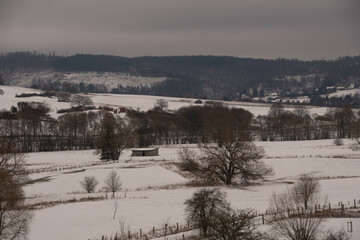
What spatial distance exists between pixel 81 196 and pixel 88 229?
48.0 feet

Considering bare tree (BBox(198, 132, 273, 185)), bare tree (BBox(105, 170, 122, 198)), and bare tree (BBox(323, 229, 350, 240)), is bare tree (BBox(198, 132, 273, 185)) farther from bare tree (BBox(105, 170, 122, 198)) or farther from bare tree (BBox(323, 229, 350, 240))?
bare tree (BBox(323, 229, 350, 240))

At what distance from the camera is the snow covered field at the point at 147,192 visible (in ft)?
123

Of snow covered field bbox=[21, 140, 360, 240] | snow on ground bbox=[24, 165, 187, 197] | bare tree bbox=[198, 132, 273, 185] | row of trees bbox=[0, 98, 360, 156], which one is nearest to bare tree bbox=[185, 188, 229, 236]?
snow covered field bbox=[21, 140, 360, 240]

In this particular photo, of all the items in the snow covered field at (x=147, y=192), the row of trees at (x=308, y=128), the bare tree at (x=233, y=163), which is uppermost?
the row of trees at (x=308, y=128)

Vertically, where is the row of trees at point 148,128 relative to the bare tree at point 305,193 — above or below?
above

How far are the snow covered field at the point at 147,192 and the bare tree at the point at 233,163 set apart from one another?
223 centimetres

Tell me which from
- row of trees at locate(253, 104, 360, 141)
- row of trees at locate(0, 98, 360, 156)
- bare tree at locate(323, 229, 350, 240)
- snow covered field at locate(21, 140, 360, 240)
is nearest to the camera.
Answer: bare tree at locate(323, 229, 350, 240)

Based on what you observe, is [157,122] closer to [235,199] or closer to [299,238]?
[235,199]

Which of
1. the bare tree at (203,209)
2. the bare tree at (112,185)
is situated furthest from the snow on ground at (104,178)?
the bare tree at (203,209)

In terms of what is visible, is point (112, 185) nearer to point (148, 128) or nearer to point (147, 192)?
point (147, 192)

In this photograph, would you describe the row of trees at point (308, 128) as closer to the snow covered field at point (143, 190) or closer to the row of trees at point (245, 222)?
the snow covered field at point (143, 190)

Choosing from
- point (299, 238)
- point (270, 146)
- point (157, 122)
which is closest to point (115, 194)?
point (299, 238)

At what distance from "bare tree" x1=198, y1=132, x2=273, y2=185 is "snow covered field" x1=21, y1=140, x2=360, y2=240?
2229 mm

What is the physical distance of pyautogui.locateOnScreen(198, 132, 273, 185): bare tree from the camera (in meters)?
57.7
